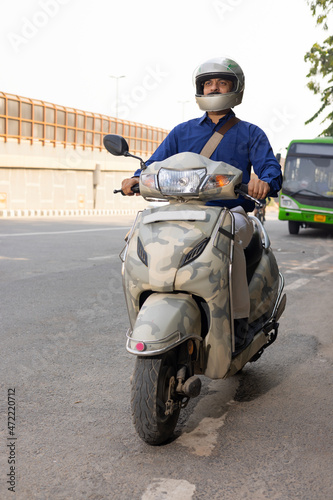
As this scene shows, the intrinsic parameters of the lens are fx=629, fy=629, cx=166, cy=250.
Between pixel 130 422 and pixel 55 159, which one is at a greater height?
pixel 55 159

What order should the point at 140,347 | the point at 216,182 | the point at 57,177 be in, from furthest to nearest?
the point at 57,177, the point at 216,182, the point at 140,347

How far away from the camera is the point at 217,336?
2934 millimetres

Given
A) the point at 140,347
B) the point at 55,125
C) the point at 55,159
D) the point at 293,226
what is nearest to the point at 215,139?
the point at 140,347

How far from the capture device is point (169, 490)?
2.45 m

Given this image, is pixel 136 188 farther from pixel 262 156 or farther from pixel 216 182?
pixel 262 156

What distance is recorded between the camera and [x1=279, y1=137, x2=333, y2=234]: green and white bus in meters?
16.9

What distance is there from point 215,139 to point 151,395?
1524mm

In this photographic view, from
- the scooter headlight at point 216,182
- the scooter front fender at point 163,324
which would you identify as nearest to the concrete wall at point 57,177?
the scooter headlight at point 216,182

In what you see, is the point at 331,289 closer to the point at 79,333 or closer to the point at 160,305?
the point at 79,333

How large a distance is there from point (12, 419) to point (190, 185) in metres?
1.47

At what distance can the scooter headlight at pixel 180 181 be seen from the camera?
2.93m

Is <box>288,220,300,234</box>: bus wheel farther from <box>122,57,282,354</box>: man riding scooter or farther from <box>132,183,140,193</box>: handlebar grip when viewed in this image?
<box>132,183,140,193</box>: handlebar grip

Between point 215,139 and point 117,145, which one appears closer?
point 117,145

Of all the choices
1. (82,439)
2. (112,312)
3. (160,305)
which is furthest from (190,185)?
(112,312)
